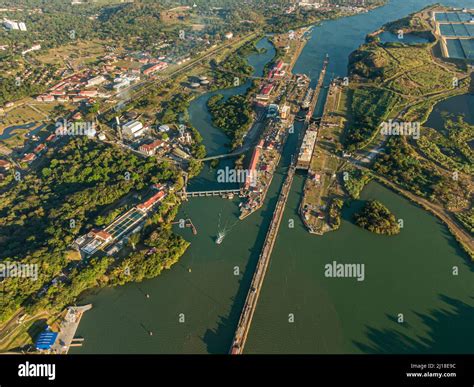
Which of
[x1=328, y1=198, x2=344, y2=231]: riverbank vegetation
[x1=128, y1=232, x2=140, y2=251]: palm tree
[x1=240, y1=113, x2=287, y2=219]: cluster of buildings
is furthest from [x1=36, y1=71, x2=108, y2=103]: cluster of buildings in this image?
[x1=328, y1=198, x2=344, y2=231]: riverbank vegetation

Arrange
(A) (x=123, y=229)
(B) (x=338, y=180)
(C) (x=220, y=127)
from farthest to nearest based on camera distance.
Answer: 1. (C) (x=220, y=127)
2. (B) (x=338, y=180)
3. (A) (x=123, y=229)

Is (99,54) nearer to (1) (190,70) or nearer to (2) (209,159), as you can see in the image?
(1) (190,70)

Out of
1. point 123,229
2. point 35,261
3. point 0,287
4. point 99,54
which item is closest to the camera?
point 0,287

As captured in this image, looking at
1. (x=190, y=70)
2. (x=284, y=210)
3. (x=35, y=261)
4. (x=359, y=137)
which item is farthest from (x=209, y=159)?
(x=190, y=70)

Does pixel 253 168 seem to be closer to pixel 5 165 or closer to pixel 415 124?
pixel 415 124

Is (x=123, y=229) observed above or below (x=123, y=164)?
below

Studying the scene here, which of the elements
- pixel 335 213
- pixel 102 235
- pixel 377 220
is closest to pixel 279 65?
pixel 335 213

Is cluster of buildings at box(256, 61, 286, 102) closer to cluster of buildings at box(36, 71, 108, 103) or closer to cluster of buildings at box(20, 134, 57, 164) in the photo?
cluster of buildings at box(36, 71, 108, 103)

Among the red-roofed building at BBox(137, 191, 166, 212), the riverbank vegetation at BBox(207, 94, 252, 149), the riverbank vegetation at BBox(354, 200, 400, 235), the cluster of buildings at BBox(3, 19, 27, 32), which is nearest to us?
the riverbank vegetation at BBox(354, 200, 400, 235)
